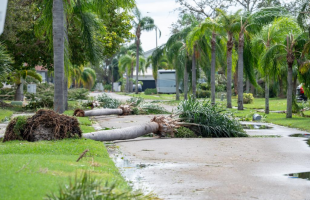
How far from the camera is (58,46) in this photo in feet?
56.0

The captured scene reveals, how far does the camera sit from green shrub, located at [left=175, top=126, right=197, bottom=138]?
1459 centimetres

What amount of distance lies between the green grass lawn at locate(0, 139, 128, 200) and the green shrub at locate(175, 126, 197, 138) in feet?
13.5

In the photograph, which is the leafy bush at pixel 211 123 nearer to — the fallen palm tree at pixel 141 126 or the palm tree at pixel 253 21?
the fallen palm tree at pixel 141 126

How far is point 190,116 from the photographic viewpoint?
601 inches

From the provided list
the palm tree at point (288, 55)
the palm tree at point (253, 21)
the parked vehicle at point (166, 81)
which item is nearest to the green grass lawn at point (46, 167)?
the palm tree at point (288, 55)

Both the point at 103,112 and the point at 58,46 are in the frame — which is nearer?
the point at 58,46

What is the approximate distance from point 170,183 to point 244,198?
132cm

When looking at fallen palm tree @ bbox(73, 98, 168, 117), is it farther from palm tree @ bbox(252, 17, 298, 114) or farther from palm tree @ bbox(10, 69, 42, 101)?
palm tree @ bbox(10, 69, 42, 101)

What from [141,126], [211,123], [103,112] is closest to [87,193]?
[141,126]

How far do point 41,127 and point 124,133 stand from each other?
2.60 m

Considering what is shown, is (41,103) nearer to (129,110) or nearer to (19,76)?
(19,76)

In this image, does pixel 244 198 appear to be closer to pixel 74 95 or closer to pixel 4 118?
pixel 4 118

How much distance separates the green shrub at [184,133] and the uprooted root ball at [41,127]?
419 cm

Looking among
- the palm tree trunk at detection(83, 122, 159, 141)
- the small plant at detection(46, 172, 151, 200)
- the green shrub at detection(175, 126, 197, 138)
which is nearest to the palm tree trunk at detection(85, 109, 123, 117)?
the green shrub at detection(175, 126, 197, 138)
